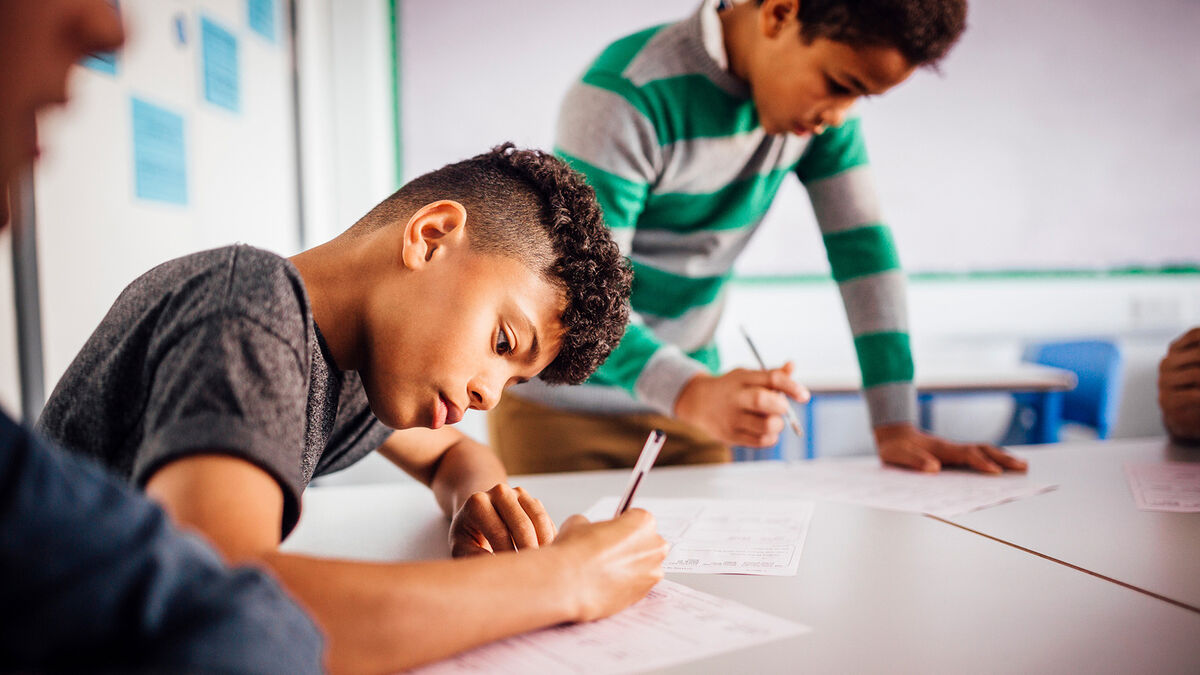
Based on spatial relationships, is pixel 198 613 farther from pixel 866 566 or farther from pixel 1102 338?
pixel 1102 338

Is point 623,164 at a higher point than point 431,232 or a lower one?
higher

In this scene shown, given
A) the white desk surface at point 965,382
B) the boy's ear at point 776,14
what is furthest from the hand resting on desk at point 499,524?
the white desk surface at point 965,382

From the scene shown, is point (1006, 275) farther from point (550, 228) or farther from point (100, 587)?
point (100, 587)

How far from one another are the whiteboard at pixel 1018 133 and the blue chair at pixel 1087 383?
443mm

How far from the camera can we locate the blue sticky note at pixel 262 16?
2.00 m

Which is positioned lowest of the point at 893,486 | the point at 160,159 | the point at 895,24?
the point at 893,486

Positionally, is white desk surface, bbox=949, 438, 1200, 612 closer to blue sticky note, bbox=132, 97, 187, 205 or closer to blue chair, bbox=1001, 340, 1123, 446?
blue sticky note, bbox=132, 97, 187, 205

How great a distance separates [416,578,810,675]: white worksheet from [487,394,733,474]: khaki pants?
0.72 metres

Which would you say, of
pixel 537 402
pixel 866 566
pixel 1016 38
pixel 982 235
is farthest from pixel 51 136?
pixel 1016 38

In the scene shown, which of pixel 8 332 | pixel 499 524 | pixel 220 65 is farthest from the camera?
pixel 220 65

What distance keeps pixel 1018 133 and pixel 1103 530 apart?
2933 mm

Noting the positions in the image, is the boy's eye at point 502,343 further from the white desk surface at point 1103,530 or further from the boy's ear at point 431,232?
the white desk surface at point 1103,530

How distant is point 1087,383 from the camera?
296 centimetres

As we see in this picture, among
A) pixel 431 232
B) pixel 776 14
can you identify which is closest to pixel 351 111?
pixel 776 14
